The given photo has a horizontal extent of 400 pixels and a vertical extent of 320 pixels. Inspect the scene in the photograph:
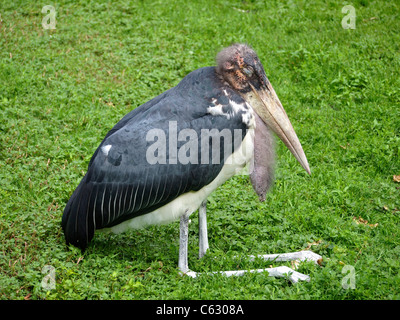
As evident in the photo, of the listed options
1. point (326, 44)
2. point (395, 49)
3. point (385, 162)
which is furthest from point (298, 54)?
point (385, 162)

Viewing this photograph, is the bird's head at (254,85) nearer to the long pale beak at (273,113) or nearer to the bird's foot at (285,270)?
the long pale beak at (273,113)

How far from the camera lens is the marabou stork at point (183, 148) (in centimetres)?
400

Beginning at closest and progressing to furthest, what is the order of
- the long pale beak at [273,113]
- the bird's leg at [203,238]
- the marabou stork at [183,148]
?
1. the marabou stork at [183,148]
2. the long pale beak at [273,113]
3. the bird's leg at [203,238]

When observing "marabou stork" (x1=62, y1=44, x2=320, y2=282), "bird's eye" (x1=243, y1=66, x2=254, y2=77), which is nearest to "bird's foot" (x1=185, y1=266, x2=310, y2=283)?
"marabou stork" (x1=62, y1=44, x2=320, y2=282)

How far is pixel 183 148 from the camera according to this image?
13.1 ft

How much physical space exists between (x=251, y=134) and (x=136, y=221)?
1.10 meters

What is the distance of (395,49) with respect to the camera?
727 centimetres

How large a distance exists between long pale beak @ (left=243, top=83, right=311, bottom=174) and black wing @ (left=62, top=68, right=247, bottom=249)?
0.15 m

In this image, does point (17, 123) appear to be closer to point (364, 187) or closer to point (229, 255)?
point (229, 255)

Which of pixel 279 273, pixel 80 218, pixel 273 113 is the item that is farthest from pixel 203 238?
pixel 273 113

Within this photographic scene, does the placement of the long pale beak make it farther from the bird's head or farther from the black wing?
the black wing

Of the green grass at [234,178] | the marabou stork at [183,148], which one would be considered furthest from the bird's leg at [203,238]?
the marabou stork at [183,148]

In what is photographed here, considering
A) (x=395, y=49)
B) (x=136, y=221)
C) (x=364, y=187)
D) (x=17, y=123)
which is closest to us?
(x=136, y=221)

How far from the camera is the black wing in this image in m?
4.00
